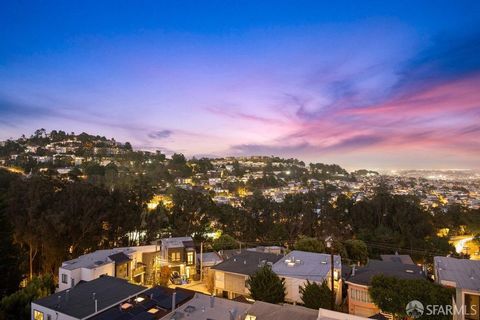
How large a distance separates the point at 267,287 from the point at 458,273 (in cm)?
808

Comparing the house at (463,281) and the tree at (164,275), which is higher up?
the house at (463,281)

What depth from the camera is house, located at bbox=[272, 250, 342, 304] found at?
15.3 meters

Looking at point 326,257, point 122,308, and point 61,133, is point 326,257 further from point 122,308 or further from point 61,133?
point 61,133

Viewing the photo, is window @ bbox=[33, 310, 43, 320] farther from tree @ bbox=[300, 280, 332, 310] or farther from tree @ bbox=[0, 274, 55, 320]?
tree @ bbox=[300, 280, 332, 310]

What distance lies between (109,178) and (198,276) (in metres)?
37.4

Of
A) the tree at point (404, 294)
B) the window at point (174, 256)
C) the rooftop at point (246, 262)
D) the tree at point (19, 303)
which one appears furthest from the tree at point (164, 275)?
the tree at point (404, 294)

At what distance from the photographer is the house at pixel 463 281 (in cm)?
1009

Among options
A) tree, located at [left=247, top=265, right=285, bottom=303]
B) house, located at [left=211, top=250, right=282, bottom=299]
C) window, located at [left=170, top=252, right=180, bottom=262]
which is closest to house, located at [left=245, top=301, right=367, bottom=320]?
tree, located at [left=247, top=265, right=285, bottom=303]

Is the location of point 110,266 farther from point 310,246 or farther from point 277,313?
point 310,246

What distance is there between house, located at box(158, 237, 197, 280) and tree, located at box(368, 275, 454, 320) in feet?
43.8

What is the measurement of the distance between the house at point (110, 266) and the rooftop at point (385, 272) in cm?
1364

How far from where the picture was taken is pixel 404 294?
38.8 feet

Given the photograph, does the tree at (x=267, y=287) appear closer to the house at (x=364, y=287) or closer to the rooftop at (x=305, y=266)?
the rooftop at (x=305, y=266)

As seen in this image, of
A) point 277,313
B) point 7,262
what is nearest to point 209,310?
point 277,313
